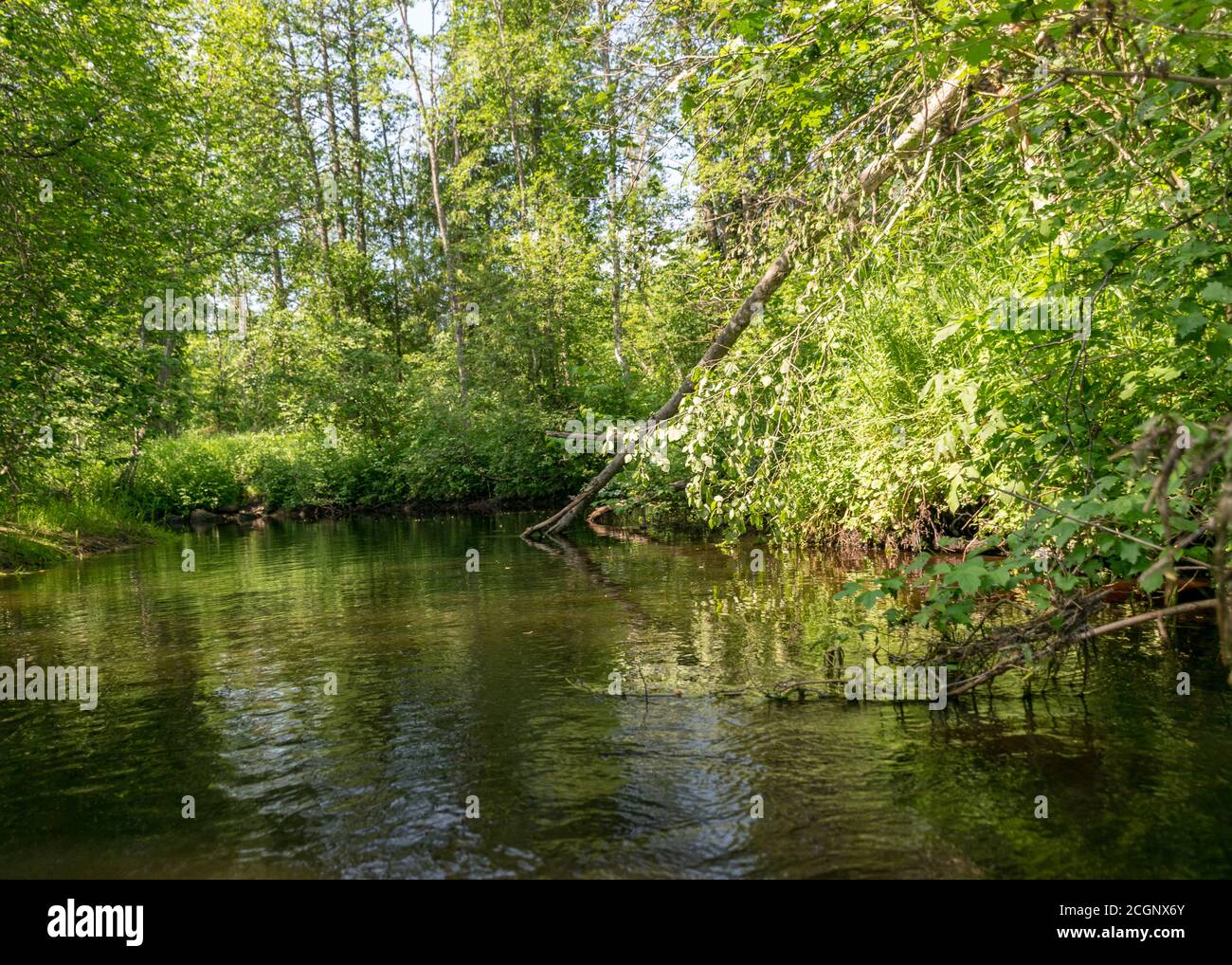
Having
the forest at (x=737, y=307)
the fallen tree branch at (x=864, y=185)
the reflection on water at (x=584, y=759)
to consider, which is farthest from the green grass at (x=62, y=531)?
the fallen tree branch at (x=864, y=185)

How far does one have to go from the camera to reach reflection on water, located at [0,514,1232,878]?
3473mm

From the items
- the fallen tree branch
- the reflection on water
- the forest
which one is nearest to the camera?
the reflection on water

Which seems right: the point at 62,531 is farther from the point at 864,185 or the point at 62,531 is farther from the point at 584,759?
the point at 864,185

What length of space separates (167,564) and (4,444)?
354 centimetres

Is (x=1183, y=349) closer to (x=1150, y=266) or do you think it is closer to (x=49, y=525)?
(x=1150, y=266)

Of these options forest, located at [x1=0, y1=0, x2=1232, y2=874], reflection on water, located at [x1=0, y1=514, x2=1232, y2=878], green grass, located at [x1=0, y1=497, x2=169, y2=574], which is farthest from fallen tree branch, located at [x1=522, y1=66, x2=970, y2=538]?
green grass, located at [x1=0, y1=497, x2=169, y2=574]

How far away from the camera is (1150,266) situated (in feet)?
13.6

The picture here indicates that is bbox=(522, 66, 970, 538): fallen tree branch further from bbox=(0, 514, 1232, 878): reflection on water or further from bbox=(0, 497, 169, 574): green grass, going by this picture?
bbox=(0, 497, 169, 574): green grass

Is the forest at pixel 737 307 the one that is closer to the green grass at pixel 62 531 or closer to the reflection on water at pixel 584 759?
the green grass at pixel 62 531

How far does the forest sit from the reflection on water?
46cm

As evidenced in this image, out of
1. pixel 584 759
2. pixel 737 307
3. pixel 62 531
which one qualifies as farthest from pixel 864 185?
pixel 62 531

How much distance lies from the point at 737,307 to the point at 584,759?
592 cm

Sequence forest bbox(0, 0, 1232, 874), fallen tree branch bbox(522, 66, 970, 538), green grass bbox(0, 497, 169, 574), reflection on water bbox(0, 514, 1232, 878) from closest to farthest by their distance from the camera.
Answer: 1. reflection on water bbox(0, 514, 1232, 878)
2. forest bbox(0, 0, 1232, 874)
3. fallen tree branch bbox(522, 66, 970, 538)
4. green grass bbox(0, 497, 169, 574)
